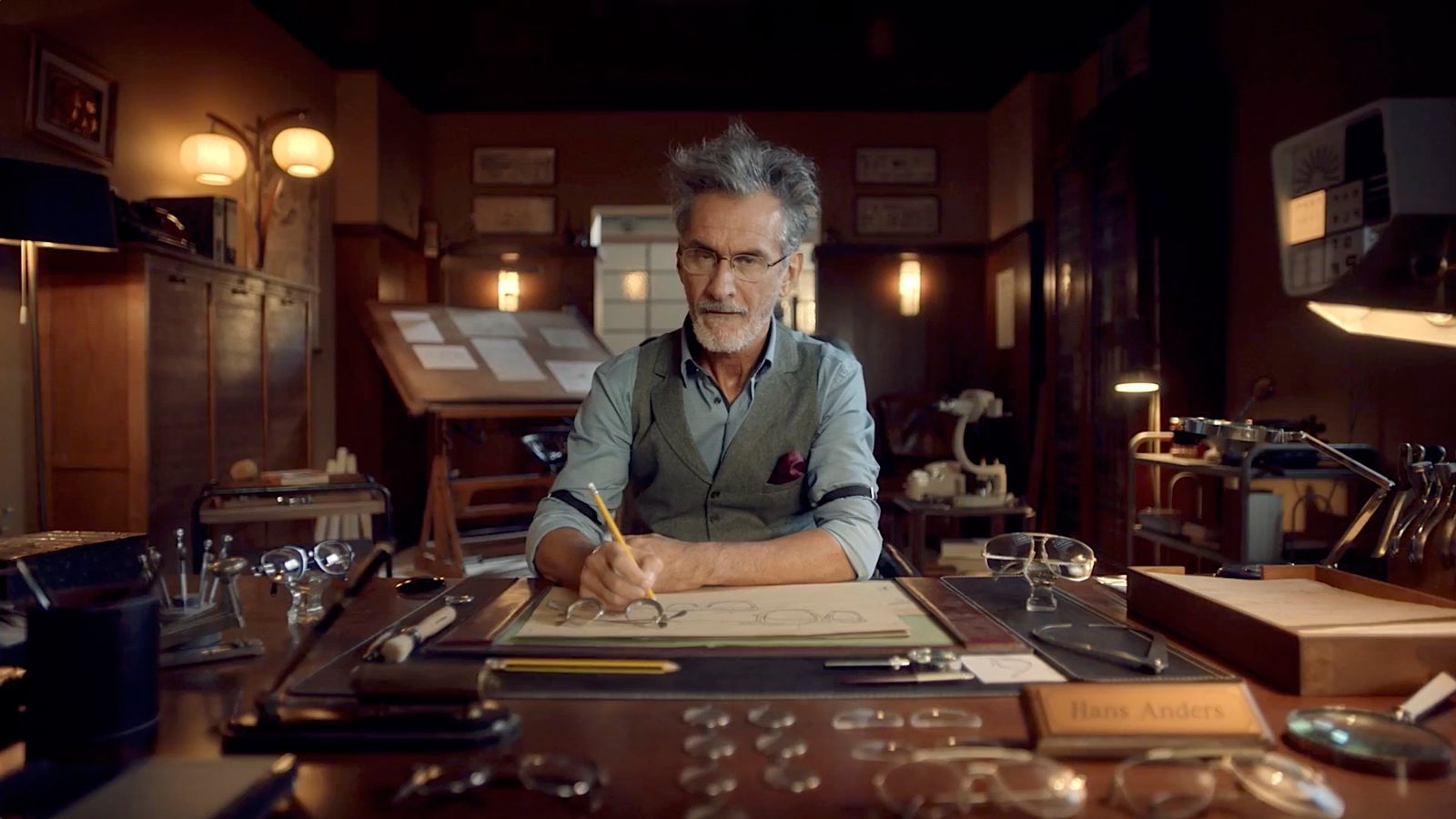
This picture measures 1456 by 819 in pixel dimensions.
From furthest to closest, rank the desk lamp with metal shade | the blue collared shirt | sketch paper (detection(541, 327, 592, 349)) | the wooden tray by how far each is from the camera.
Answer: sketch paper (detection(541, 327, 592, 349)) < the desk lamp with metal shade < the blue collared shirt < the wooden tray

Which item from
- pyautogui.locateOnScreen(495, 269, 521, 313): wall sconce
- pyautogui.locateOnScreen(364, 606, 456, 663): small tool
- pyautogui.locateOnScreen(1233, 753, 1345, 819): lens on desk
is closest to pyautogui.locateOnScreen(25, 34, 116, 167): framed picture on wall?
pyautogui.locateOnScreen(495, 269, 521, 313): wall sconce

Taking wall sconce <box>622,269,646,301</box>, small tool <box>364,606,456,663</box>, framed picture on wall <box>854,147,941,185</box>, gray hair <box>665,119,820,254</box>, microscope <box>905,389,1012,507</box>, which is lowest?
microscope <box>905,389,1012,507</box>


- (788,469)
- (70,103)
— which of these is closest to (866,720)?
(788,469)

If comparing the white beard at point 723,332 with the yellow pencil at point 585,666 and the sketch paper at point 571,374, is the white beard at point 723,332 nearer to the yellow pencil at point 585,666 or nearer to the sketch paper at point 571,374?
the yellow pencil at point 585,666

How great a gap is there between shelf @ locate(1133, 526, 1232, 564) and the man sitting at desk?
6.37 feet

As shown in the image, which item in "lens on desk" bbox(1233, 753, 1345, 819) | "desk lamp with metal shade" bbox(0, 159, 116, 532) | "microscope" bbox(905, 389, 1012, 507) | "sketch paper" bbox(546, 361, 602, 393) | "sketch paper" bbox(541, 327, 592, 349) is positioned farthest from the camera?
"sketch paper" bbox(541, 327, 592, 349)

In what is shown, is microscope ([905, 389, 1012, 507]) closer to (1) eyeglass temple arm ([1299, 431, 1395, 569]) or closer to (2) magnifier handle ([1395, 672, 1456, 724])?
(1) eyeglass temple arm ([1299, 431, 1395, 569])

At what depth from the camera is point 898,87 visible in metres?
6.59

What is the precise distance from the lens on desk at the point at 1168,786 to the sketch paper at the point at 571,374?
470cm

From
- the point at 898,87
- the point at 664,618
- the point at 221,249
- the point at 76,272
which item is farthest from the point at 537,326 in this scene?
the point at 664,618

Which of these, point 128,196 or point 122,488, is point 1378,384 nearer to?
point 122,488

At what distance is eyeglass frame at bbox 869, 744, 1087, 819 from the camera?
23.0 inches

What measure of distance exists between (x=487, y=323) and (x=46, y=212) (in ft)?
9.25

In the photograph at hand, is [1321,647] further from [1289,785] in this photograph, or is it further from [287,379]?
[287,379]
